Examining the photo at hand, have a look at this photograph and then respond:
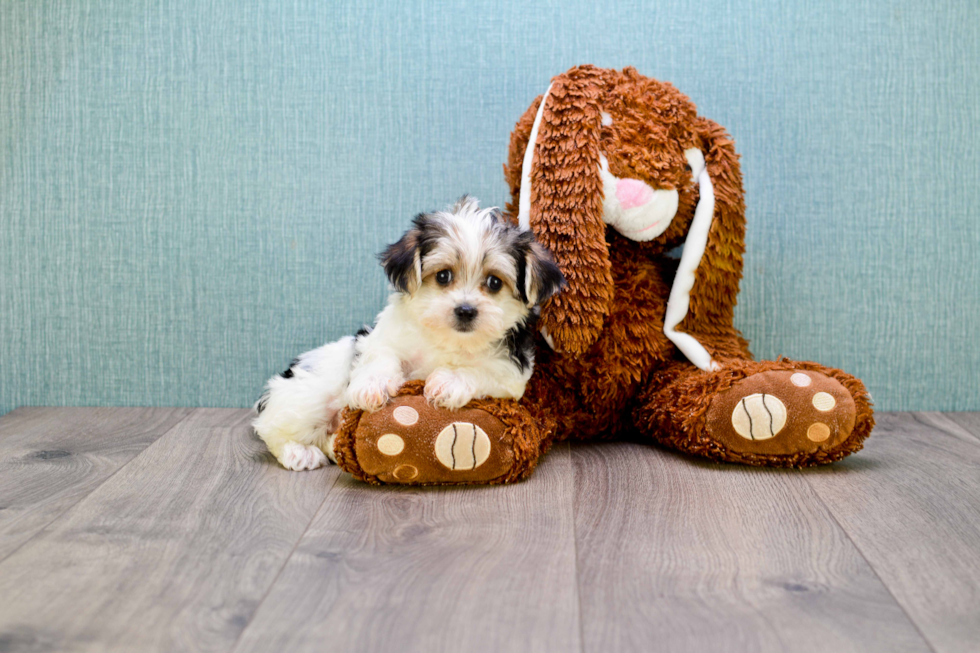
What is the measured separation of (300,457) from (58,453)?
67 centimetres

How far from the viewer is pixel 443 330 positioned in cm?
180

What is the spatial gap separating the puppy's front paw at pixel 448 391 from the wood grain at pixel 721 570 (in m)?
0.33

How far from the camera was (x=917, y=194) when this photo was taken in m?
2.49

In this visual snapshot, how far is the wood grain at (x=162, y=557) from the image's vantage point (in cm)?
115

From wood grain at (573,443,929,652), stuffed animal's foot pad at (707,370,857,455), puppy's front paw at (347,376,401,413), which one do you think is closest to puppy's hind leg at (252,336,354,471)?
puppy's front paw at (347,376,401,413)

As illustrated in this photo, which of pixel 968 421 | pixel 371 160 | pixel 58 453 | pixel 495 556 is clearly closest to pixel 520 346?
pixel 495 556

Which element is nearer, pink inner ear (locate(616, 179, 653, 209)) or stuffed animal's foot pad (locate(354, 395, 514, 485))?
stuffed animal's foot pad (locate(354, 395, 514, 485))

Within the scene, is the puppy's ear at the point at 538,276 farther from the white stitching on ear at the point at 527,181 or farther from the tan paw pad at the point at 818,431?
the tan paw pad at the point at 818,431

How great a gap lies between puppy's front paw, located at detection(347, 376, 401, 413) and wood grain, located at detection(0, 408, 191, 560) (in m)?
0.61

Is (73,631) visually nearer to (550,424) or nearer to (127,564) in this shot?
(127,564)

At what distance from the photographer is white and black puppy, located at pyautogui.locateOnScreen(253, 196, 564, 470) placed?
5.83 ft

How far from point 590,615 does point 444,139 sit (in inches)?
65.2

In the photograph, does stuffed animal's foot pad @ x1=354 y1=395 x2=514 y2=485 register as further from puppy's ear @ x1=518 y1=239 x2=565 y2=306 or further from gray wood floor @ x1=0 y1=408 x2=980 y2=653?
puppy's ear @ x1=518 y1=239 x2=565 y2=306

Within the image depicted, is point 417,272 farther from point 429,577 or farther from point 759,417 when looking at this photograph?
point 759,417
